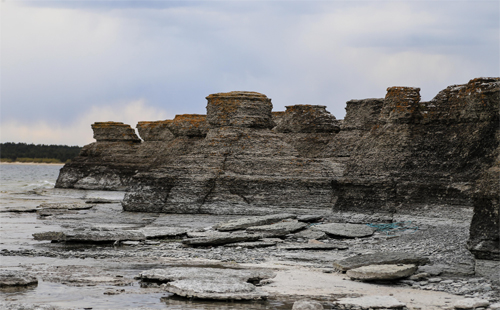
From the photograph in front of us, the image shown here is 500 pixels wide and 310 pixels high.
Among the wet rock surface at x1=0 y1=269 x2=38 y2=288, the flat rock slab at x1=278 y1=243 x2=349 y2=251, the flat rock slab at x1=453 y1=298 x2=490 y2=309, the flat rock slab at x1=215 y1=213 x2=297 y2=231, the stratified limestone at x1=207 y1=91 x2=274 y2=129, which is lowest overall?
the wet rock surface at x1=0 y1=269 x2=38 y2=288

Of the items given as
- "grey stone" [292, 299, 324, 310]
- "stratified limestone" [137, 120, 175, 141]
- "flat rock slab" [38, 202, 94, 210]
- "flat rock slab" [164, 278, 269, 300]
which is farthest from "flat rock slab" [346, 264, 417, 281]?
"stratified limestone" [137, 120, 175, 141]

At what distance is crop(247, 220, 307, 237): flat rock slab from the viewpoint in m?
12.8

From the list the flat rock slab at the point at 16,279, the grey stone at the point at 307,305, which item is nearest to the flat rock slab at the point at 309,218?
the flat rock slab at the point at 16,279

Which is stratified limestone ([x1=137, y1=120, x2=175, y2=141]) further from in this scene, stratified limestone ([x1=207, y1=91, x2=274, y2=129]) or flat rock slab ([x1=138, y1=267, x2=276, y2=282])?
flat rock slab ([x1=138, y1=267, x2=276, y2=282])

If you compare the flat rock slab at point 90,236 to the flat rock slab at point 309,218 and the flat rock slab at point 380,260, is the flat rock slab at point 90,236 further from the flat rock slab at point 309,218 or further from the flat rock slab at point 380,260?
the flat rock slab at point 380,260

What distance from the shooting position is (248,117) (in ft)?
64.9

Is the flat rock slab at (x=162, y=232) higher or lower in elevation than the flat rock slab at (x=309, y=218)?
lower

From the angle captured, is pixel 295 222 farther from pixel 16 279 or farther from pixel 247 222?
pixel 16 279

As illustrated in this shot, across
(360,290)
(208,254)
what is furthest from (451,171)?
(360,290)

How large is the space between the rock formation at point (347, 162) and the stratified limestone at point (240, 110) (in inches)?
1.3

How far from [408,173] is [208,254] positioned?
6.02 m

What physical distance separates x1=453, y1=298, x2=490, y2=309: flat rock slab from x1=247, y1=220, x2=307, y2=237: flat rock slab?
20.0 feet

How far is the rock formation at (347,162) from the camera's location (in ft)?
44.1

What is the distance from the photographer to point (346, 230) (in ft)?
42.8
